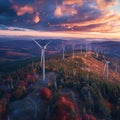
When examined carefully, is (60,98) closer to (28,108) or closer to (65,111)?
(65,111)

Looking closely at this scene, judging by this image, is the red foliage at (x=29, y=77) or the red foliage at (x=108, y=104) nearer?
the red foliage at (x=108, y=104)

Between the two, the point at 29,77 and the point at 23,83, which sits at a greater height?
the point at 29,77

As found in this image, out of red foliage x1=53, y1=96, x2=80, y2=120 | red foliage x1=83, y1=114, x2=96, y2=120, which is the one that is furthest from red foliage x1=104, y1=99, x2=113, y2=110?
red foliage x1=53, y1=96, x2=80, y2=120

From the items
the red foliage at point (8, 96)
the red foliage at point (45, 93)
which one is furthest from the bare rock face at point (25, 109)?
the red foliage at point (8, 96)

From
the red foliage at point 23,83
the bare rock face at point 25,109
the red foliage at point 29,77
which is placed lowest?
the bare rock face at point 25,109

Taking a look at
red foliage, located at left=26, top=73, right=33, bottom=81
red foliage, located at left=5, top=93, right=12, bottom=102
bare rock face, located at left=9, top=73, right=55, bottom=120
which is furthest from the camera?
red foliage, located at left=26, top=73, right=33, bottom=81

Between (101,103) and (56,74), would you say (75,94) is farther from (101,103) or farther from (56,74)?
(56,74)

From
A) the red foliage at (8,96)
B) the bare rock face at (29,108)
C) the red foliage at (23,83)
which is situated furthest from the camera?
the red foliage at (23,83)

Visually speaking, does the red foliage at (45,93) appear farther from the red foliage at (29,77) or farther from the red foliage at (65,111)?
the red foliage at (29,77)

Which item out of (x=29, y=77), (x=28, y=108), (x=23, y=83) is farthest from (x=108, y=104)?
(x=29, y=77)

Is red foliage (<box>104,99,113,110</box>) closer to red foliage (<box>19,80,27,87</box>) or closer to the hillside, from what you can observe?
the hillside

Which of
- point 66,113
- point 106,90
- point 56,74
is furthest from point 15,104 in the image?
point 106,90

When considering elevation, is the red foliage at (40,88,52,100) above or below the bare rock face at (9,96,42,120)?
above
